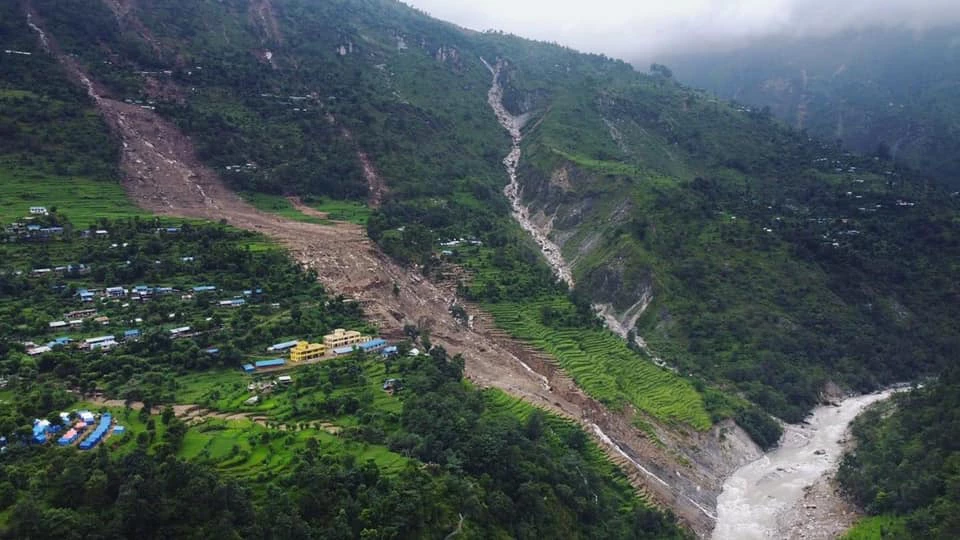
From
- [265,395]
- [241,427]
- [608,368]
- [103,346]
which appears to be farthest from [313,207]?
[241,427]

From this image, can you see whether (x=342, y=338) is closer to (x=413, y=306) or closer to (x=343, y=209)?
(x=413, y=306)

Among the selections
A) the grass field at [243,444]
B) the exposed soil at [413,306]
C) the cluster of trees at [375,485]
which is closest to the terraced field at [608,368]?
the exposed soil at [413,306]

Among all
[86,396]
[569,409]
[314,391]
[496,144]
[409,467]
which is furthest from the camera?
[496,144]

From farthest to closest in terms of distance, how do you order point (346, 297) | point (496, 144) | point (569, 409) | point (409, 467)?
point (496, 144) → point (346, 297) → point (569, 409) → point (409, 467)

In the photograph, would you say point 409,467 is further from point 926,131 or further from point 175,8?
point 926,131

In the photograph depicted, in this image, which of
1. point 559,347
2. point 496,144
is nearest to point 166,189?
point 559,347

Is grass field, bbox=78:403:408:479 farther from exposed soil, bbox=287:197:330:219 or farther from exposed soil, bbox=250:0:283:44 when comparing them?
Result: exposed soil, bbox=250:0:283:44
